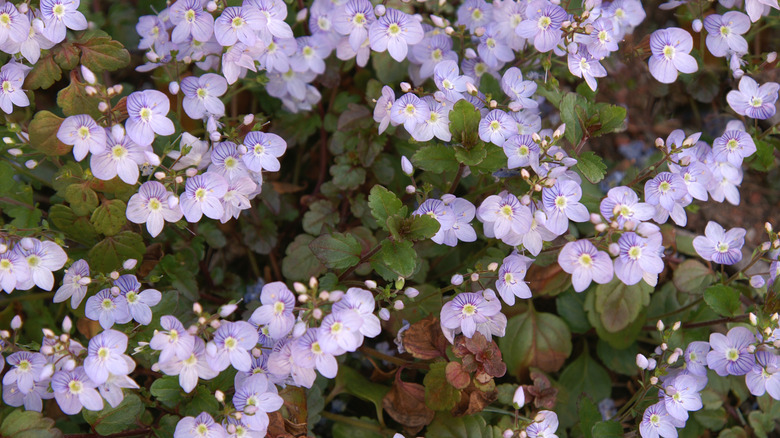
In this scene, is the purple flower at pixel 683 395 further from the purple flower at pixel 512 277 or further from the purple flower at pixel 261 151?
the purple flower at pixel 261 151

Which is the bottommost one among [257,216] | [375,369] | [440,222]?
[375,369]

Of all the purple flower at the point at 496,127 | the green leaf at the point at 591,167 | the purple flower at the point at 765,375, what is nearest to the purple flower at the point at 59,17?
the purple flower at the point at 496,127

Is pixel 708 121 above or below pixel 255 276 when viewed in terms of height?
above

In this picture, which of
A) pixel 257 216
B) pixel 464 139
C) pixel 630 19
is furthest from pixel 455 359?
pixel 630 19

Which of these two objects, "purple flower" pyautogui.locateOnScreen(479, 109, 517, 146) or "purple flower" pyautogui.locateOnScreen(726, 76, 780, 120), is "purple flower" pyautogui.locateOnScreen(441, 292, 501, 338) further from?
"purple flower" pyautogui.locateOnScreen(726, 76, 780, 120)

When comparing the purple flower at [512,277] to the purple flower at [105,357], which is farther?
the purple flower at [512,277]

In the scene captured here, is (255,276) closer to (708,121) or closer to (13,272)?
(13,272)

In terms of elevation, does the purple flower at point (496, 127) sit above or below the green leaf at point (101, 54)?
below
